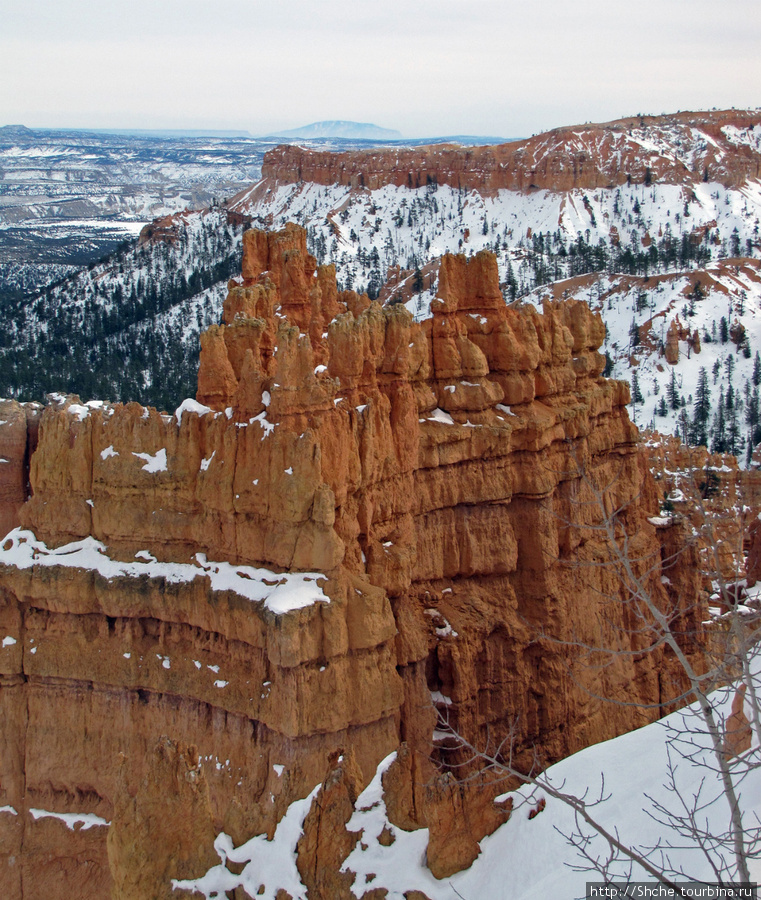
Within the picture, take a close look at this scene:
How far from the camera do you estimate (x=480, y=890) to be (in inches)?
557

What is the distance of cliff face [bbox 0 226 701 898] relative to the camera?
59.2 feet

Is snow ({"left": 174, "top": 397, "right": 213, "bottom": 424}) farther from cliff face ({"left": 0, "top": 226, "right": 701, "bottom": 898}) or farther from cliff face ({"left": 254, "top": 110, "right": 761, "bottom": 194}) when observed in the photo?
cliff face ({"left": 254, "top": 110, "right": 761, "bottom": 194})

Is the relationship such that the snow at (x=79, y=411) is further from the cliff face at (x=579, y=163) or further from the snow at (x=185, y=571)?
the cliff face at (x=579, y=163)

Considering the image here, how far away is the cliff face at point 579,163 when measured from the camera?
18412cm

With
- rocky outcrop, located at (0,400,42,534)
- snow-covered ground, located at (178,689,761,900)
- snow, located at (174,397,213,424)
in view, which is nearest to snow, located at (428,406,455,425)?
snow, located at (174,397,213,424)

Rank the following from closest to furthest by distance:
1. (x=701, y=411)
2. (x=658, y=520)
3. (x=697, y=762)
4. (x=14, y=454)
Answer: (x=697, y=762) → (x=14, y=454) → (x=658, y=520) → (x=701, y=411)

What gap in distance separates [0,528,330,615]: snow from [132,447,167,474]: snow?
6.04 ft

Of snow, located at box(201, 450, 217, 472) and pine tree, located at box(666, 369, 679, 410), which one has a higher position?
snow, located at box(201, 450, 217, 472)

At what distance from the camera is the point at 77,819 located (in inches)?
808

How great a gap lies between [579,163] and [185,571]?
179 meters

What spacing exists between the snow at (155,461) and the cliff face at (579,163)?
566 feet

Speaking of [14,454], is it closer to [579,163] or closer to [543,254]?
[543,254]

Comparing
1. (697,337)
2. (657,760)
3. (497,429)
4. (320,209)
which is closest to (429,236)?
(320,209)

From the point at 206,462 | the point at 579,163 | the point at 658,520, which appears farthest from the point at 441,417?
the point at 579,163
